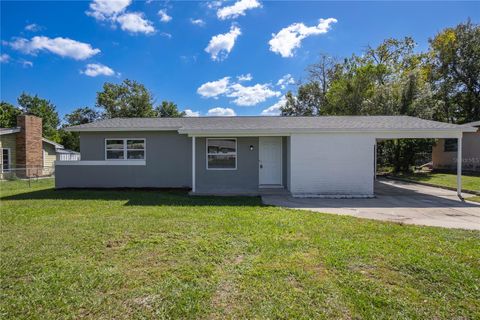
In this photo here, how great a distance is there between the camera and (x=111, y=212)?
23.0ft

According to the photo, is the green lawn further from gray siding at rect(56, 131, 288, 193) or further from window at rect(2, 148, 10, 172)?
window at rect(2, 148, 10, 172)

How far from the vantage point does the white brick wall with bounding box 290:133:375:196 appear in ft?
32.3

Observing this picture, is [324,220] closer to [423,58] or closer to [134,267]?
[134,267]

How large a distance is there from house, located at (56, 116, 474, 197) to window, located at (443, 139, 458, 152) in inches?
423

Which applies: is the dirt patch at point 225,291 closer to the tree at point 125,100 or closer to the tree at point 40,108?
the tree at point 125,100

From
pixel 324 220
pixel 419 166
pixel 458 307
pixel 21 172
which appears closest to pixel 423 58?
pixel 419 166

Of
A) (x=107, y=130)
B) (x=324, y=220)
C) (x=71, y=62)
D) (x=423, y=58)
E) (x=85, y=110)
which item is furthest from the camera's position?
(x=85, y=110)

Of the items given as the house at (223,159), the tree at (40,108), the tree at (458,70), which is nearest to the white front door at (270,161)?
the house at (223,159)

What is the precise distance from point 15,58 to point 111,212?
17.1 metres

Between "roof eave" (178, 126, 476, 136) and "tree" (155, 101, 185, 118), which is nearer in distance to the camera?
"roof eave" (178, 126, 476, 136)

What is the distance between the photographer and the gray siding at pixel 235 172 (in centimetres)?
1131

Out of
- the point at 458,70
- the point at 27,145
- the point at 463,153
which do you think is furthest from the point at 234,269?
the point at 458,70

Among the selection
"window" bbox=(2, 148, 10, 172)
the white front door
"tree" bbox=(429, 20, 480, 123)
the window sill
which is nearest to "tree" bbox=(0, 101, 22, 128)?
"window" bbox=(2, 148, 10, 172)

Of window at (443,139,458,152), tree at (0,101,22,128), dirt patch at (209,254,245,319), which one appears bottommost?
dirt patch at (209,254,245,319)
